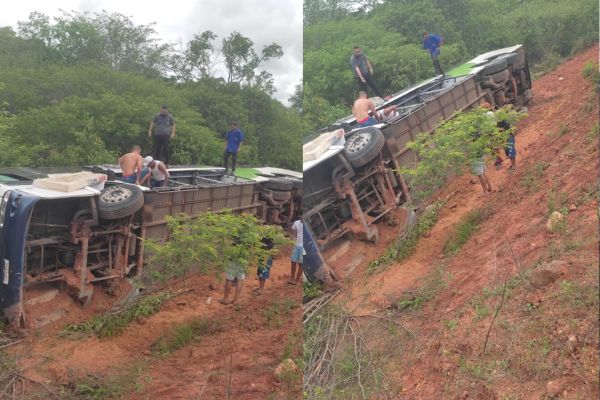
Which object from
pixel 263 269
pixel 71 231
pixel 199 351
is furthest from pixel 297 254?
pixel 71 231

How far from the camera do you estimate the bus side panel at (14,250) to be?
240cm

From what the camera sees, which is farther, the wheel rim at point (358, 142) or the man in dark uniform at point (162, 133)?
the man in dark uniform at point (162, 133)

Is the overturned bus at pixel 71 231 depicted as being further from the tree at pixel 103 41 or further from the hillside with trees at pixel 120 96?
the tree at pixel 103 41

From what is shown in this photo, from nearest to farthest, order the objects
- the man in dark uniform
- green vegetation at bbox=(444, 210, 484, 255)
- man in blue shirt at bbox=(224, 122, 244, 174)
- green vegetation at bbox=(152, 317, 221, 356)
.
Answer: green vegetation at bbox=(444, 210, 484, 255), green vegetation at bbox=(152, 317, 221, 356), the man in dark uniform, man in blue shirt at bbox=(224, 122, 244, 174)

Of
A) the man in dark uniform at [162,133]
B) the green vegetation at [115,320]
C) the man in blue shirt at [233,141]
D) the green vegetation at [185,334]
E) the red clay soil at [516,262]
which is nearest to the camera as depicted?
the red clay soil at [516,262]

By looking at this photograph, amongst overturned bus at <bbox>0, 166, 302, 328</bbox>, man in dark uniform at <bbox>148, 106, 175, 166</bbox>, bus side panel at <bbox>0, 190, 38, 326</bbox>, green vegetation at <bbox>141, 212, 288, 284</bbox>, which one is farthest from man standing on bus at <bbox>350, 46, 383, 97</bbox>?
bus side panel at <bbox>0, 190, 38, 326</bbox>

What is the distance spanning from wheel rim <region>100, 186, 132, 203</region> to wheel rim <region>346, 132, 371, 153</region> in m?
1.07

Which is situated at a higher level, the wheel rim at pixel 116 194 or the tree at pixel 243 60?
the tree at pixel 243 60

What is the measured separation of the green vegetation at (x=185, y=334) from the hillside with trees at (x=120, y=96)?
0.85m

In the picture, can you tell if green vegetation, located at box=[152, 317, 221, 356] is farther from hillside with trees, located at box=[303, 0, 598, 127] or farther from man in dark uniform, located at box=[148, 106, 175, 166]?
hillside with trees, located at box=[303, 0, 598, 127]

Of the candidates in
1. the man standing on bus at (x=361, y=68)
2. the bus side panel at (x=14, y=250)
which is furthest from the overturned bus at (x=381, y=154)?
the bus side panel at (x=14, y=250)

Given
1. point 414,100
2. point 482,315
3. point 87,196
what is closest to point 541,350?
point 482,315

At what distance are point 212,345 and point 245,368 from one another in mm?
212

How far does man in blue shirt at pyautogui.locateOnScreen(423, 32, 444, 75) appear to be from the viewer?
260 cm
